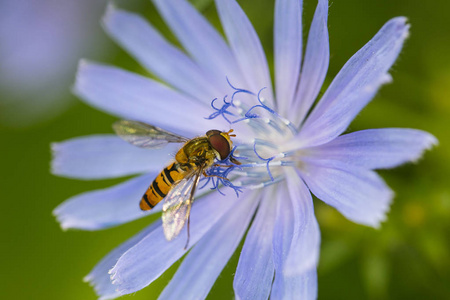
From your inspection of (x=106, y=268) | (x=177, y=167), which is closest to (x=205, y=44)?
(x=177, y=167)

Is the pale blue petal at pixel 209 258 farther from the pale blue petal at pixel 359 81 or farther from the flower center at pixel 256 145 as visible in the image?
the pale blue petal at pixel 359 81

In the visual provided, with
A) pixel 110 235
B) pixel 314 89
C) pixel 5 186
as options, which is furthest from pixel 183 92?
pixel 5 186

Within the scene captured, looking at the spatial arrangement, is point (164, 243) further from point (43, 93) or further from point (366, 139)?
point (43, 93)

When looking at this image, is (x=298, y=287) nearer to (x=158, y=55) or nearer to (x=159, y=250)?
(x=159, y=250)

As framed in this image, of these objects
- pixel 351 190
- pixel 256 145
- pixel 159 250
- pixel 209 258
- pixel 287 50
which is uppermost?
pixel 287 50

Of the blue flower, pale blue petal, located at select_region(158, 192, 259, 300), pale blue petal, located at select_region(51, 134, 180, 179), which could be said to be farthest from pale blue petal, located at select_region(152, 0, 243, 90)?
pale blue petal, located at select_region(158, 192, 259, 300)

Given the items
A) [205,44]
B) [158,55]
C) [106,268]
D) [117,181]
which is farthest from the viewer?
[117,181]
